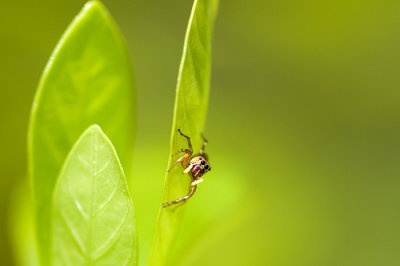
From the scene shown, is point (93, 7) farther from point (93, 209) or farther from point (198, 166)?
point (198, 166)

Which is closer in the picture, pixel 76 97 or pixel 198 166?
pixel 76 97

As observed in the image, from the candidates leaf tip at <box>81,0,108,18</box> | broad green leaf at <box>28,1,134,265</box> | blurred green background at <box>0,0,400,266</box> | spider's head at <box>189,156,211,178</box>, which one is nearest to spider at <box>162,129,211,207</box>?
spider's head at <box>189,156,211,178</box>

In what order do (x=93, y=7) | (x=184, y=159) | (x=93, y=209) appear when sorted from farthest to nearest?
1. (x=184, y=159)
2. (x=93, y=7)
3. (x=93, y=209)

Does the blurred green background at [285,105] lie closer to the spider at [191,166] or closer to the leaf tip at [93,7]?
the spider at [191,166]

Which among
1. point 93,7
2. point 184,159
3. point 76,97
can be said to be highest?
point 93,7

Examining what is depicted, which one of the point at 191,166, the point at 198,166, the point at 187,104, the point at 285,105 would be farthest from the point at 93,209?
the point at 285,105

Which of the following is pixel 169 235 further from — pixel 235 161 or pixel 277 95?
pixel 277 95

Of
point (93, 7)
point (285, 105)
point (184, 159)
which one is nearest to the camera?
point (93, 7)

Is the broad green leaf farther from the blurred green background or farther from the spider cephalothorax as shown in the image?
the blurred green background

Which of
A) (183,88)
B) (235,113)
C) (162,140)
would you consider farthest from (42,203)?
(235,113)
